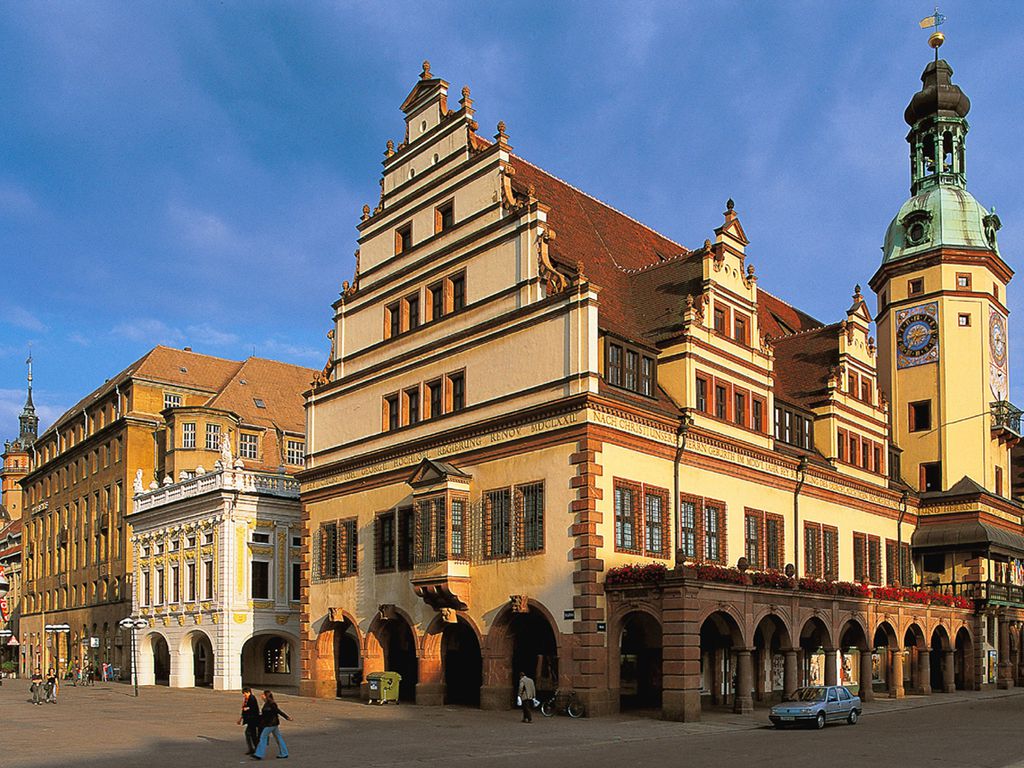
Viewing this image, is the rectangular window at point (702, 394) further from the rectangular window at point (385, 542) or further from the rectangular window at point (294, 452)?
the rectangular window at point (294, 452)

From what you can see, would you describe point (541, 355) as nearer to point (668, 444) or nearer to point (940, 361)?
point (668, 444)

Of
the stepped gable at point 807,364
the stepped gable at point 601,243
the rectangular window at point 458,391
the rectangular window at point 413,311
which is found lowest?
the rectangular window at point 458,391

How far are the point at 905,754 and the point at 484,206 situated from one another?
24844mm

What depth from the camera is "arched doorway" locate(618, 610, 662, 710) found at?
4081 centimetres

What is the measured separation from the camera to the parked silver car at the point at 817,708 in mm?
33438

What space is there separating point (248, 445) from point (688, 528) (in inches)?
1858

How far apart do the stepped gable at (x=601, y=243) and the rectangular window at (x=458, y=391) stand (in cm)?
573

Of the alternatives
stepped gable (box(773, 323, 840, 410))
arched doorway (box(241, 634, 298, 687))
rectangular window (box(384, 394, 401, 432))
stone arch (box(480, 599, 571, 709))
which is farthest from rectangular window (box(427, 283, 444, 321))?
arched doorway (box(241, 634, 298, 687))

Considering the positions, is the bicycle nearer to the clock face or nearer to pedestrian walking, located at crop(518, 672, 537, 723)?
pedestrian walking, located at crop(518, 672, 537, 723)

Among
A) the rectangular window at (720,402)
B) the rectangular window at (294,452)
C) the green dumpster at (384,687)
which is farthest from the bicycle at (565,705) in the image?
the rectangular window at (294,452)

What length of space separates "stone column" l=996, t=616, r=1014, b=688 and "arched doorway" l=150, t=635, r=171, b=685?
43497mm

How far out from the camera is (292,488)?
60062 millimetres

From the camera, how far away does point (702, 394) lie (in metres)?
42.2

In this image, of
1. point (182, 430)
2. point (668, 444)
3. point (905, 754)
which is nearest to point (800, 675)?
point (668, 444)
